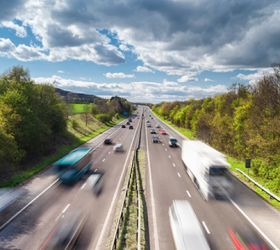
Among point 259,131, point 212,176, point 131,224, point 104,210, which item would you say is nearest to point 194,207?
point 212,176

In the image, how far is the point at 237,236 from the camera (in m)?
9.46

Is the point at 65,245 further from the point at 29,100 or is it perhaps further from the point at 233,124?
the point at 233,124

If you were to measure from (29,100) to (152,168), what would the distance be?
1762cm

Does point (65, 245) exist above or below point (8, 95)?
below

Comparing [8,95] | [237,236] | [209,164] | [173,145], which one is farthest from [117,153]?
[237,236]

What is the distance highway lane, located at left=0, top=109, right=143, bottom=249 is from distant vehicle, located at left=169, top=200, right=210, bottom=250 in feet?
12.6

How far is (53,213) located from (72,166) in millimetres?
5906

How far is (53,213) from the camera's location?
11.7 metres

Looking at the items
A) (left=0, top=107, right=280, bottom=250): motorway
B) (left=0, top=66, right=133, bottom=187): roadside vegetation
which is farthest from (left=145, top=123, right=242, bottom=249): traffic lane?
(left=0, top=66, right=133, bottom=187): roadside vegetation

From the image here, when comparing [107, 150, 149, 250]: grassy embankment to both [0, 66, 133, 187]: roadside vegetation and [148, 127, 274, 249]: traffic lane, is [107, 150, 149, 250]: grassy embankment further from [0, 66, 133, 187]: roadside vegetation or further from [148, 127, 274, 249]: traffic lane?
[0, 66, 133, 187]: roadside vegetation

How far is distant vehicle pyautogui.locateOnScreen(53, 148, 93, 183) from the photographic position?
666 inches

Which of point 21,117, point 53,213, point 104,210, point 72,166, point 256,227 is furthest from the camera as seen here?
point 21,117

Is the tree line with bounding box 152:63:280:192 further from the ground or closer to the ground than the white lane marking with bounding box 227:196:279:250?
further from the ground

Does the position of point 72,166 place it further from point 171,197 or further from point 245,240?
point 245,240
